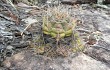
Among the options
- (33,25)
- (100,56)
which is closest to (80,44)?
(100,56)

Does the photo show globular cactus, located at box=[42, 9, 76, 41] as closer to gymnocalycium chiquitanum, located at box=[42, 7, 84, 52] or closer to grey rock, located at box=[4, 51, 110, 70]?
gymnocalycium chiquitanum, located at box=[42, 7, 84, 52]

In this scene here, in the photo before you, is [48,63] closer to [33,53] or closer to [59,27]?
[33,53]

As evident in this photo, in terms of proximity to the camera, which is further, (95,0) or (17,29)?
(95,0)

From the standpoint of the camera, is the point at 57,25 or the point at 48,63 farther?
the point at 57,25

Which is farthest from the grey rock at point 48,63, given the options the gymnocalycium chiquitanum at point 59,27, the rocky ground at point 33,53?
the gymnocalycium chiquitanum at point 59,27

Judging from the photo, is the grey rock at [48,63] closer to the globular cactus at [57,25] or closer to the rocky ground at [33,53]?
the rocky ground at [33,53]

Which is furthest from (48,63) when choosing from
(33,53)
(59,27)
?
(59,27)

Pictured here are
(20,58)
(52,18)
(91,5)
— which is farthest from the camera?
(91,5)

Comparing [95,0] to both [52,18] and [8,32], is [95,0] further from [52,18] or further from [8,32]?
[8,32]

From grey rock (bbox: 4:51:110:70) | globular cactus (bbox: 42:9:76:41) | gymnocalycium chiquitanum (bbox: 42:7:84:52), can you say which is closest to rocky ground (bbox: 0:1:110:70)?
grey rock (bbox: 4:51:110:70)
